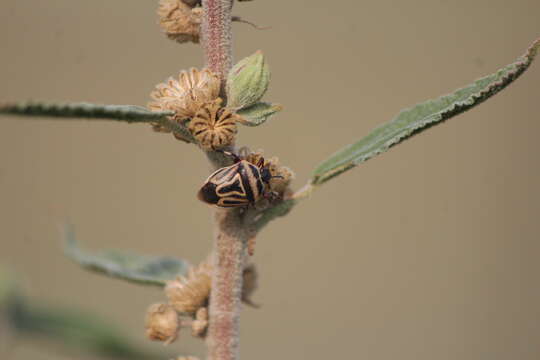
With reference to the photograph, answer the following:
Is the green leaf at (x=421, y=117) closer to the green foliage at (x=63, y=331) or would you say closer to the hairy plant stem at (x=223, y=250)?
the hairy plant stem at (x=223, y=250)

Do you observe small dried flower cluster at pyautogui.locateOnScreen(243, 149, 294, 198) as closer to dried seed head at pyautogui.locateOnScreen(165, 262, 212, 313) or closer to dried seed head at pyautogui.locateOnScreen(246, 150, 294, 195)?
dried seed head at pyautogui.locateOnScreen(246, 150, 294, 195)

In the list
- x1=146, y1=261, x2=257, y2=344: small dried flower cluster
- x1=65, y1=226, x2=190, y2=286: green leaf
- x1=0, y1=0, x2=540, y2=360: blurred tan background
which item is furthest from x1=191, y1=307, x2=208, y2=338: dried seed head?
x1=0, y1=0, x2=540, y2=360: blurred tan background

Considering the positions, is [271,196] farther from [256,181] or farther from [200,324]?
[200,324]

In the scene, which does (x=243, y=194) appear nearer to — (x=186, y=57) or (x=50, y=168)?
(x=186, y=57)

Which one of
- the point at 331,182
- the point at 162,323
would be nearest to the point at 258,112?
the point at 162,323

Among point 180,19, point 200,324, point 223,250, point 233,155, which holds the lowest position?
point 200,324

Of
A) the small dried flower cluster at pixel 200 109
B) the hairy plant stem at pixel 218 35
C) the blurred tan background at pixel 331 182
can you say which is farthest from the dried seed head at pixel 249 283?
the blurred tan background at pixel 331 182

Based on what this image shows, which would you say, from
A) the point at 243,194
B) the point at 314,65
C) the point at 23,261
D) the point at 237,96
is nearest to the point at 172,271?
the point at 243,194
